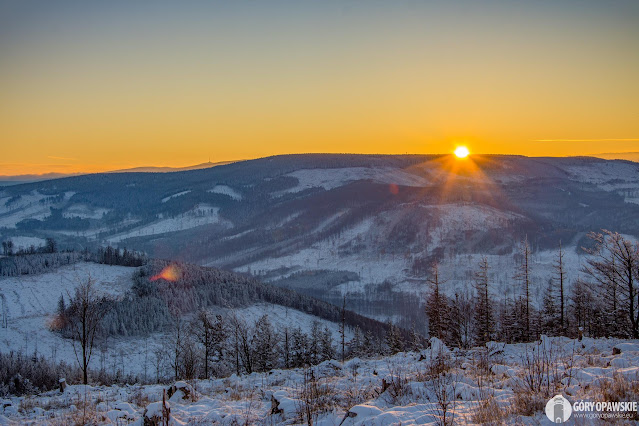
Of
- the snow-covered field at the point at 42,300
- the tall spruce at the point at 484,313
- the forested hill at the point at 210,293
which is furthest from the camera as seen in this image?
the forested hill at the point at 210,293

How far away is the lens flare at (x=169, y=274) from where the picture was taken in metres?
125

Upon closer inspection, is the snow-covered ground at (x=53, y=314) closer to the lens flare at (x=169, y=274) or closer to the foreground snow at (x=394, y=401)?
the lens flare at (x=169, y=274)

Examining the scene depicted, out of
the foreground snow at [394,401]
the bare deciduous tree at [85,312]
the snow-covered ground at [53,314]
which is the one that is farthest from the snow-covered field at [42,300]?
the foreground snow at [394,401]

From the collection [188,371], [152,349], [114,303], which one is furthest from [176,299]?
[188,371]

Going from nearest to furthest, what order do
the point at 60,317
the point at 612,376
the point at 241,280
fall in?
the point at 612,376
the point at 60,317
the point at 241,280

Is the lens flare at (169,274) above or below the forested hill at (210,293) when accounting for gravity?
above

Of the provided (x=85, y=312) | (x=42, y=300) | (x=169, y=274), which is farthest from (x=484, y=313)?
(x=42, y=300)

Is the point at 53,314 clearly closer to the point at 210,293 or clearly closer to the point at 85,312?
the point at 210,293

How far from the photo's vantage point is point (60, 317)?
312 feet

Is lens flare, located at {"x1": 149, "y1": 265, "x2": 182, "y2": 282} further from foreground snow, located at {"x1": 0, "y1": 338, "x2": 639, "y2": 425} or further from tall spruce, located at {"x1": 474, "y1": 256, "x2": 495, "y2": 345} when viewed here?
foreground snow, located at {"x1": 0, "y1": 338, "x2": 639, "y2": 425}

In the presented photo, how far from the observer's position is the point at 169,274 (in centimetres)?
12988

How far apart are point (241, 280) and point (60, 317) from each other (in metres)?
52.7

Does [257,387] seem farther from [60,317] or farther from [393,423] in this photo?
[60,317]

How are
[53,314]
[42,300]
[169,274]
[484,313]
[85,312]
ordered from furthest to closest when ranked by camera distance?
1. [169,274]
2. [42,300]
3. [53,314]
4. [484,313]
5. [85,312]
